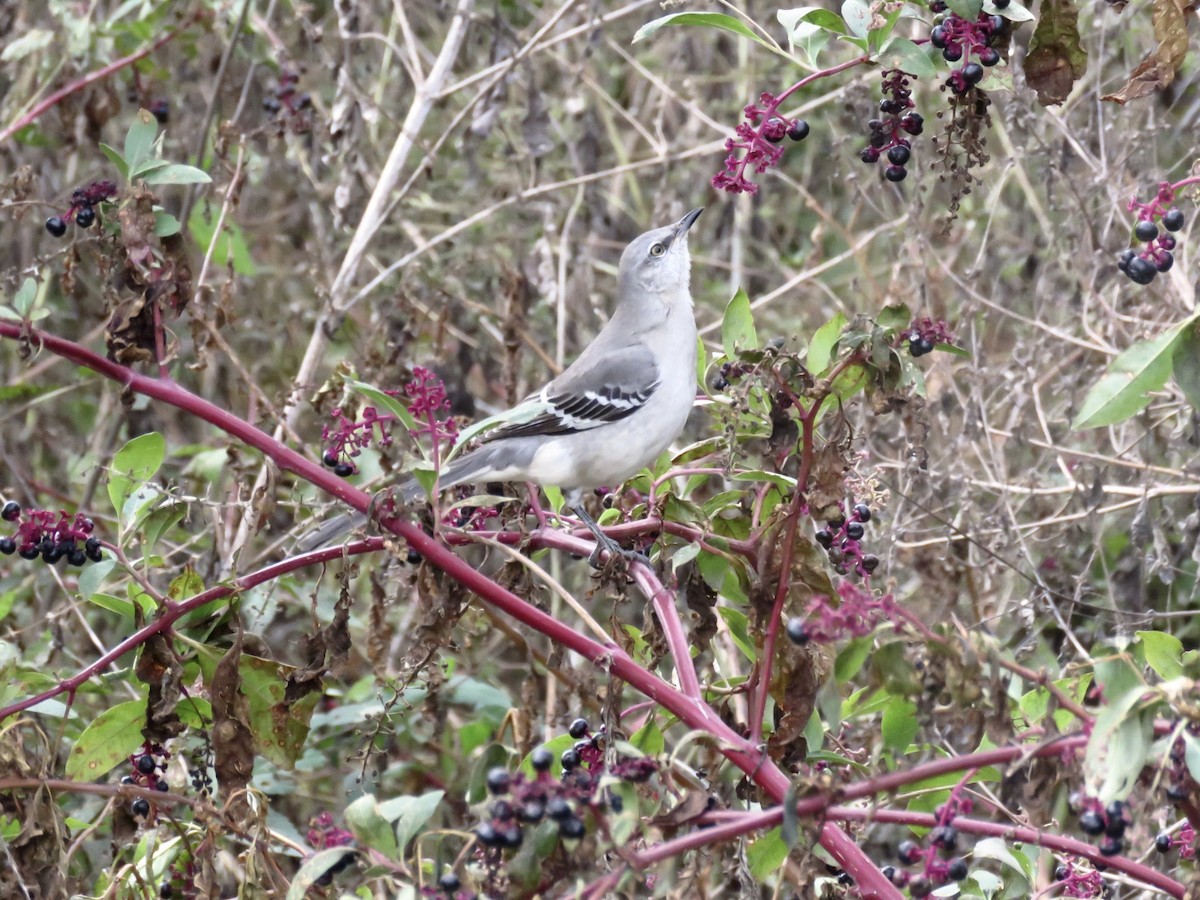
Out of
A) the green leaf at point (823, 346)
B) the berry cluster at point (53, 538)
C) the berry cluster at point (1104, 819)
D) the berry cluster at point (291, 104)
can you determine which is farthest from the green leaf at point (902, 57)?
the berry cluster at point (291, 104)

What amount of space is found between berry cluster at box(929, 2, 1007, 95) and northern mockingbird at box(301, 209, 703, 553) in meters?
1.54

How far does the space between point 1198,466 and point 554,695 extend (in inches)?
101

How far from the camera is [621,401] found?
4320 millimetres

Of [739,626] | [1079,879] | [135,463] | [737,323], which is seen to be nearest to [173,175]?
[135,463]

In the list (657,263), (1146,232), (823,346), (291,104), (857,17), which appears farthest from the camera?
(291,104)

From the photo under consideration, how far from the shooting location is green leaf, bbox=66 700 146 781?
280cm

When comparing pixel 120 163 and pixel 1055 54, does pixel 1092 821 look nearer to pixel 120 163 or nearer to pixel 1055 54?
pixel 1055 54

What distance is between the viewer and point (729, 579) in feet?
9.11

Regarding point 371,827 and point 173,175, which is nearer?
point 371,827

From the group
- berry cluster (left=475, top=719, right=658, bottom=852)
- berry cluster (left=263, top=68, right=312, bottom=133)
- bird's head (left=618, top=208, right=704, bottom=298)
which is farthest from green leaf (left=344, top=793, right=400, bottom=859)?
berry cluster (left=263, top=68, right=312, bottom=133)

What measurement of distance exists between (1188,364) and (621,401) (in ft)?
7.67

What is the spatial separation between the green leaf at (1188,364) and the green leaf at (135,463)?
2.00 metres

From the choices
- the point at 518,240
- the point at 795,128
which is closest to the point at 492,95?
the point at 518,240

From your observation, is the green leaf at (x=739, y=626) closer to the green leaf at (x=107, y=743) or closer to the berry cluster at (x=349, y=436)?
the berry cluster at (x=349, y=436)
